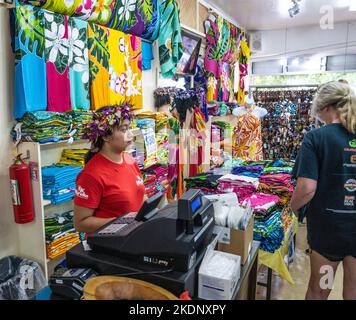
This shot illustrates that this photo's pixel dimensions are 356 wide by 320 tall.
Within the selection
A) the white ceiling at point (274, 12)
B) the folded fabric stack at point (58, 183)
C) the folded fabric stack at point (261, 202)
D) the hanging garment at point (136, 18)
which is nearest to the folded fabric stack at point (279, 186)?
the folded fabric stack at point (261, 202)

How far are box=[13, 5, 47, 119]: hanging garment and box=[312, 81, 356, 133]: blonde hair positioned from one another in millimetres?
1745

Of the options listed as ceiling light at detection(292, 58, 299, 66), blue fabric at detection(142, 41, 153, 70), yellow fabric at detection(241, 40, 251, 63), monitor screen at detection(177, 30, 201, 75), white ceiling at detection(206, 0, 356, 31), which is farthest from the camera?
ceiling light at detection(292, 58, 299, 66)

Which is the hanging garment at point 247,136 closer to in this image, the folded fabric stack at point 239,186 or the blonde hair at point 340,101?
the folded fabric stack at point 239,186

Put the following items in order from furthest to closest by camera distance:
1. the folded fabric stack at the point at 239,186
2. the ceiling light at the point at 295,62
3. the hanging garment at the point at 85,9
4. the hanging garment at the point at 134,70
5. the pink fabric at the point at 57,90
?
the ceiling light at the point at 295,62, the hanging garment at the point at 134,70, the folded fabric stack at the point at 239,186, the hanging garment at the point at 85,9, the pink fabric at the point at 57,90

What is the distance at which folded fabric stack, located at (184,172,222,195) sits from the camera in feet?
9.08

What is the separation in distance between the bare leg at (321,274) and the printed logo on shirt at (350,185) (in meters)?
0.42

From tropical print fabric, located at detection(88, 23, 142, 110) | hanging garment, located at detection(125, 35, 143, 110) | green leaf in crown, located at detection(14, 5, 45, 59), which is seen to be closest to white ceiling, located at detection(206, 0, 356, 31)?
hanging garment, located at detection(125, 35, 143, 110)

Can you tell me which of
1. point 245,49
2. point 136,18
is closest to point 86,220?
point 136,18

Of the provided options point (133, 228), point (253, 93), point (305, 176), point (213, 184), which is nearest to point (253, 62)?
point (253, 93)

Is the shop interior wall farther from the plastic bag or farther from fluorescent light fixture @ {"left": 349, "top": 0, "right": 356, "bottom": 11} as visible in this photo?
fluorescent light fixture @ {"left": 349, "top": 0, "right": 356, "bottom": 11}

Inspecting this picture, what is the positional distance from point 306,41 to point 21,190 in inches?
253

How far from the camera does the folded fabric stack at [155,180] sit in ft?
10.7

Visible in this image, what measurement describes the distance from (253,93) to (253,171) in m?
3.18
